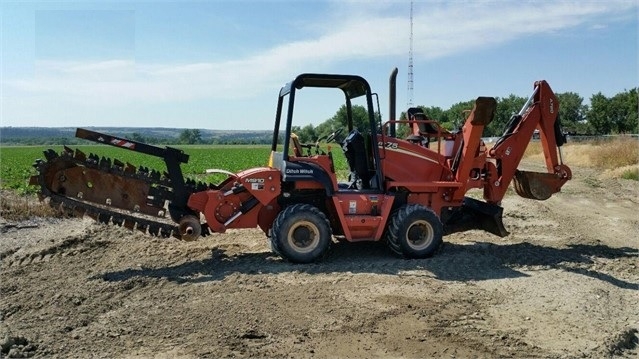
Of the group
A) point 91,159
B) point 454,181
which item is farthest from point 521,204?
point 91,159

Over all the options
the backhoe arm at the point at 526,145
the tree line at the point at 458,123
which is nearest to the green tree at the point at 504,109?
the tree line at the point at 458,123

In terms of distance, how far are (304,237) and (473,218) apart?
3.14 m

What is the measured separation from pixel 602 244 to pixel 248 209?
6.20 meters

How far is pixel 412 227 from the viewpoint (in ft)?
27.3

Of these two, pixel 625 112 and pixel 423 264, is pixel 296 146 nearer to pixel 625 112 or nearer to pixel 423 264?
pixel 423 264

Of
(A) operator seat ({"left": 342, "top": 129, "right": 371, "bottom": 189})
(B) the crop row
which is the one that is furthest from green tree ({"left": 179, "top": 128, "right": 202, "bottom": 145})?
(A) operator seat ({"left": 342, "top": 129, "right": 371, "bottom": 189})

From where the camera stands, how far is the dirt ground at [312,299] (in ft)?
16.6

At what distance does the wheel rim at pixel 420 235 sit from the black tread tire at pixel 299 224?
50.3 inches

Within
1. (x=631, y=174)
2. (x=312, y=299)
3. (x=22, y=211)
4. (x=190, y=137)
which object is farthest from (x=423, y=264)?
(x=190, y=137)

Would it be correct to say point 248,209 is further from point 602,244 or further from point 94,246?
point 602,244

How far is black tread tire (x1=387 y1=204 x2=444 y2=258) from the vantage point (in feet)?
26.8

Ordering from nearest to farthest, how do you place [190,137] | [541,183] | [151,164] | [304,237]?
[304,237] → [541,183] → [151,164] → [190,137]

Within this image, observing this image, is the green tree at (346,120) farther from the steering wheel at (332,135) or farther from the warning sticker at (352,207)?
the warning sticker at (352,207)

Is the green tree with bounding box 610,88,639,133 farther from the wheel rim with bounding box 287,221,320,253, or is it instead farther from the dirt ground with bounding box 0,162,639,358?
the wheel rim with bounding box 287,221,320,253
